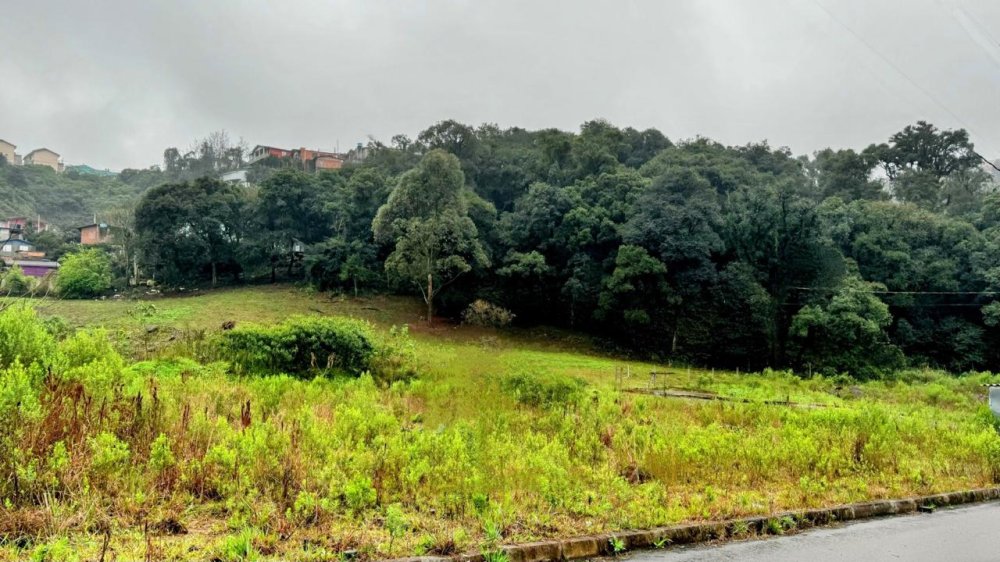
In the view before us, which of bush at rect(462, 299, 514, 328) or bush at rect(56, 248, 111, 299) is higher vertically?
bush at rect(56, 248, 111, 299)

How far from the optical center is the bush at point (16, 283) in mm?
8109

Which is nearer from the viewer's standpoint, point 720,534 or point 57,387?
point 720,534

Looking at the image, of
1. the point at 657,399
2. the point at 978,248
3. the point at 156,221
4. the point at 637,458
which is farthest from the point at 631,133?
the point at 637,458

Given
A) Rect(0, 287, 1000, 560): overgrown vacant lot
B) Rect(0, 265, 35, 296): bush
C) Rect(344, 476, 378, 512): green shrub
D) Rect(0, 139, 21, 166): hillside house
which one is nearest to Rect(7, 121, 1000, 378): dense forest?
Rect(0, 287, 1000, 560): overgrown vacant lot

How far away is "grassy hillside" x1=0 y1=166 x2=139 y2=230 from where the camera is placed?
155ft

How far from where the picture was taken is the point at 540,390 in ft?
34.1

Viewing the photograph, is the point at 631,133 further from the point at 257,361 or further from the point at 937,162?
the point at 257,361

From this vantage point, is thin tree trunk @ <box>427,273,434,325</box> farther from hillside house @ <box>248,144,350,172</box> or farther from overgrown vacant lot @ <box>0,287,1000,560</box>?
hillside house @ <box>248,144,350,172</box>

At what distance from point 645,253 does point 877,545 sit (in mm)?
23408

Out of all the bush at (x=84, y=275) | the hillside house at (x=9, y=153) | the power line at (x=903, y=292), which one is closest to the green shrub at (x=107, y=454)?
the bush at (x=84, y=275)

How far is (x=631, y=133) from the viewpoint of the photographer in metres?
48.1

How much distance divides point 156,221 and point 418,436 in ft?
114

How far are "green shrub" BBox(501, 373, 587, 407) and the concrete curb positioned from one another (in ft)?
15.8

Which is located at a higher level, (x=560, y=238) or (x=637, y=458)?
(x=560, y=238)
